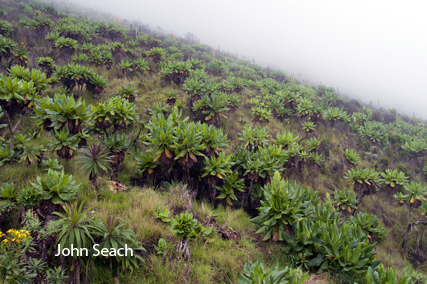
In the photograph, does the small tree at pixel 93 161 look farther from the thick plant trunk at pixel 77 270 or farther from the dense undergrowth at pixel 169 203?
the thick plant trunk at pixel 77 270

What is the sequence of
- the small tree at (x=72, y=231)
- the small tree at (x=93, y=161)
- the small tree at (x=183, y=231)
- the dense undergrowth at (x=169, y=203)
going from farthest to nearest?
the small tree at (x=93, y=161) < the small tree at (x=183, y=231) < the dense undergrowth at (x=169, y=203) < the small tree at (x=72, y=231)

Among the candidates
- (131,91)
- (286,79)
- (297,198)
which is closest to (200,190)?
(297,198)

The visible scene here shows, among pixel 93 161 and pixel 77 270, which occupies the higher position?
pixel 93 161

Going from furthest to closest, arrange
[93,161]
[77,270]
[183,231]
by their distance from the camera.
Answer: [93,161], [183,231], [77,270]

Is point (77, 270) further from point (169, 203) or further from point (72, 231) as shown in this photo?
point (169, 203)

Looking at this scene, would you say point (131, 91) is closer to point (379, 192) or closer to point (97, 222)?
point (97, 222)

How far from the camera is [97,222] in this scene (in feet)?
9.99

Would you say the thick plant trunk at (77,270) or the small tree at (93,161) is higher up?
the small tree at (93,161)

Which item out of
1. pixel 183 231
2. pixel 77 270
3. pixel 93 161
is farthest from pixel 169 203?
pixel 77 270

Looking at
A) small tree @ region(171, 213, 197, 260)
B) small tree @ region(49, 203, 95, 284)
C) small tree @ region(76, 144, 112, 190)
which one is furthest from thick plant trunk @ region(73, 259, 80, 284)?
small tree @ region(76, 144, 112, 190)

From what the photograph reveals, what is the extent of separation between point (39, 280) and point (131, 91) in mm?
8787

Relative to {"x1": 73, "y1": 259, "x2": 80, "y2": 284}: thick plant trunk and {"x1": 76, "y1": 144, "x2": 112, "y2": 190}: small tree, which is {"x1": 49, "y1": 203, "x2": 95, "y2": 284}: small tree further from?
{"x1": 76, "y1": 144, "x2": 112, "y2": 190}: small tree

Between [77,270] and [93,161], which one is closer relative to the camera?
[77,270]

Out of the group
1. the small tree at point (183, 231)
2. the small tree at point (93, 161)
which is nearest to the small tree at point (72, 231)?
the small tree at point (183, 231)
